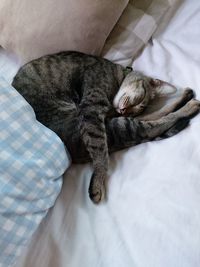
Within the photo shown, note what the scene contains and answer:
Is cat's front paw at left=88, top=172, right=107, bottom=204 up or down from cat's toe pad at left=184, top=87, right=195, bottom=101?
down

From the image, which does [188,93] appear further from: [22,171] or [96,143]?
[22,171]

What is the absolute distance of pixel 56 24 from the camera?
103cm

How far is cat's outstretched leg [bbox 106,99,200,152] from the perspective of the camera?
35.8 inches

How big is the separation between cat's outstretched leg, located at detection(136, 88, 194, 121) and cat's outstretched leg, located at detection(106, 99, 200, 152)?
3 centimetres

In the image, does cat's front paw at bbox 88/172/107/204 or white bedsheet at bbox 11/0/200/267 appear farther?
cat's front paw at bbox 88/172/107/204

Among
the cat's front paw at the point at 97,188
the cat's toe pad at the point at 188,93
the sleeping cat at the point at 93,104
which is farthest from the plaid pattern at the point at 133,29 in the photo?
the cat's front paw at the point at 97,188

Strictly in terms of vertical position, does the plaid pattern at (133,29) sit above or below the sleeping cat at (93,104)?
above

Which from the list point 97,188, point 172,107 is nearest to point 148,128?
point 172,107

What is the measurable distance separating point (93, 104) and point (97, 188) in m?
0.34

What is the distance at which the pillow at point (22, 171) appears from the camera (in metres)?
0.65

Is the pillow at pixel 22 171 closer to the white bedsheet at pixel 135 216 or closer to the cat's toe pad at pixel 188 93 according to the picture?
the white bedsheet at pixel 135 216

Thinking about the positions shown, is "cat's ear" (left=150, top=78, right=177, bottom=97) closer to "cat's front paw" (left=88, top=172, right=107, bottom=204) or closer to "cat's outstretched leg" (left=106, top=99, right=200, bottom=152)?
"cat's outstretched leg" (left=106, top=99, right=200, bottom=152)

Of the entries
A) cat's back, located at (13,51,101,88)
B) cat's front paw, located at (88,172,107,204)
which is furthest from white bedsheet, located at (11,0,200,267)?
cat's back, located at (13,51,101,88)

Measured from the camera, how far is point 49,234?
2.41ft
